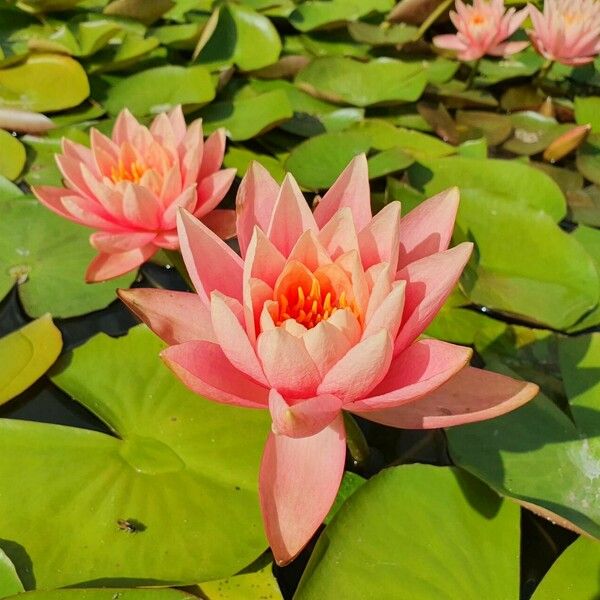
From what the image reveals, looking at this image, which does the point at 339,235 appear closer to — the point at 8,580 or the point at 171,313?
the point at 171,313

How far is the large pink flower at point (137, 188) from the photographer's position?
1397 mm

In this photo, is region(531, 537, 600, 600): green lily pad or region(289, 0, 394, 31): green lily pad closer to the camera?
region(531, 537, 600, 600): green lily pad

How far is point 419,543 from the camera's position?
42.6 inches

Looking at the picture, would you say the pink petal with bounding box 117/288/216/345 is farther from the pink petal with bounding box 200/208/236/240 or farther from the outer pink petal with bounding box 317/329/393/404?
the pink petal with bounding box 200/208/236/240

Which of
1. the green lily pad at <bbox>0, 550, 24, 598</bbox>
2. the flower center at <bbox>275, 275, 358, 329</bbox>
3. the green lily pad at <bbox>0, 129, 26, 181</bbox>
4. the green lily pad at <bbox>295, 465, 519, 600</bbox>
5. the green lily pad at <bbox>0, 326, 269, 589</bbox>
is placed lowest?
the green lily pad at <bbox>0, 326, 269, 589</bbox>

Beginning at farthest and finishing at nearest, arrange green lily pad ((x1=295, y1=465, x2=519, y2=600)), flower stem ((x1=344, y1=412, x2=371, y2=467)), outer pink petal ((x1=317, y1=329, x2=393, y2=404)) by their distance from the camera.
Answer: flower stem ((x1=344, y1=412, x2=371, y2=467))
green lily pad ((x1=295, y1=465, x2=519, y2=600))
outer pink petal ((x1=317, y1=329, x2=393, y2=404))

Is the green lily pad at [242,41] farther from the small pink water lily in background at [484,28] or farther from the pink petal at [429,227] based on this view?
the pink petal at [429,227]

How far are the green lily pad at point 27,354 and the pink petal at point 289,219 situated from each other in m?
0.68

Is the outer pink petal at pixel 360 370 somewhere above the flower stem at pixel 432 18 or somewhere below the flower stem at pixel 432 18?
Result: above

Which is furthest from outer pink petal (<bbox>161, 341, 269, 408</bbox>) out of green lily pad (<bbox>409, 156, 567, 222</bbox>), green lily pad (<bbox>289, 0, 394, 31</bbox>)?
green lily pad (<bbox>289, 0, 394, 31</bbox>)

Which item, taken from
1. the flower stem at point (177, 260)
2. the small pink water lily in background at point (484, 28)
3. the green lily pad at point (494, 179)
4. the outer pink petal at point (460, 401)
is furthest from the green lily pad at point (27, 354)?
the small pink water lily in background at point (484, 28)

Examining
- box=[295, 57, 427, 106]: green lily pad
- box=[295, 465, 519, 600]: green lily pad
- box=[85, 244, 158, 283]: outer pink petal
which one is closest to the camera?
box=[295, 465, 519, 600]: green lily pad

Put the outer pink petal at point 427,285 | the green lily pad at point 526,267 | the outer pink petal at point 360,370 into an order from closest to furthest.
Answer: the outer pink petal at point 360,370 < the outer pink petal at point 427,285 < the green lily pad at point 526,267

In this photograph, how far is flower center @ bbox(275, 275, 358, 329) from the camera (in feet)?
3.24
